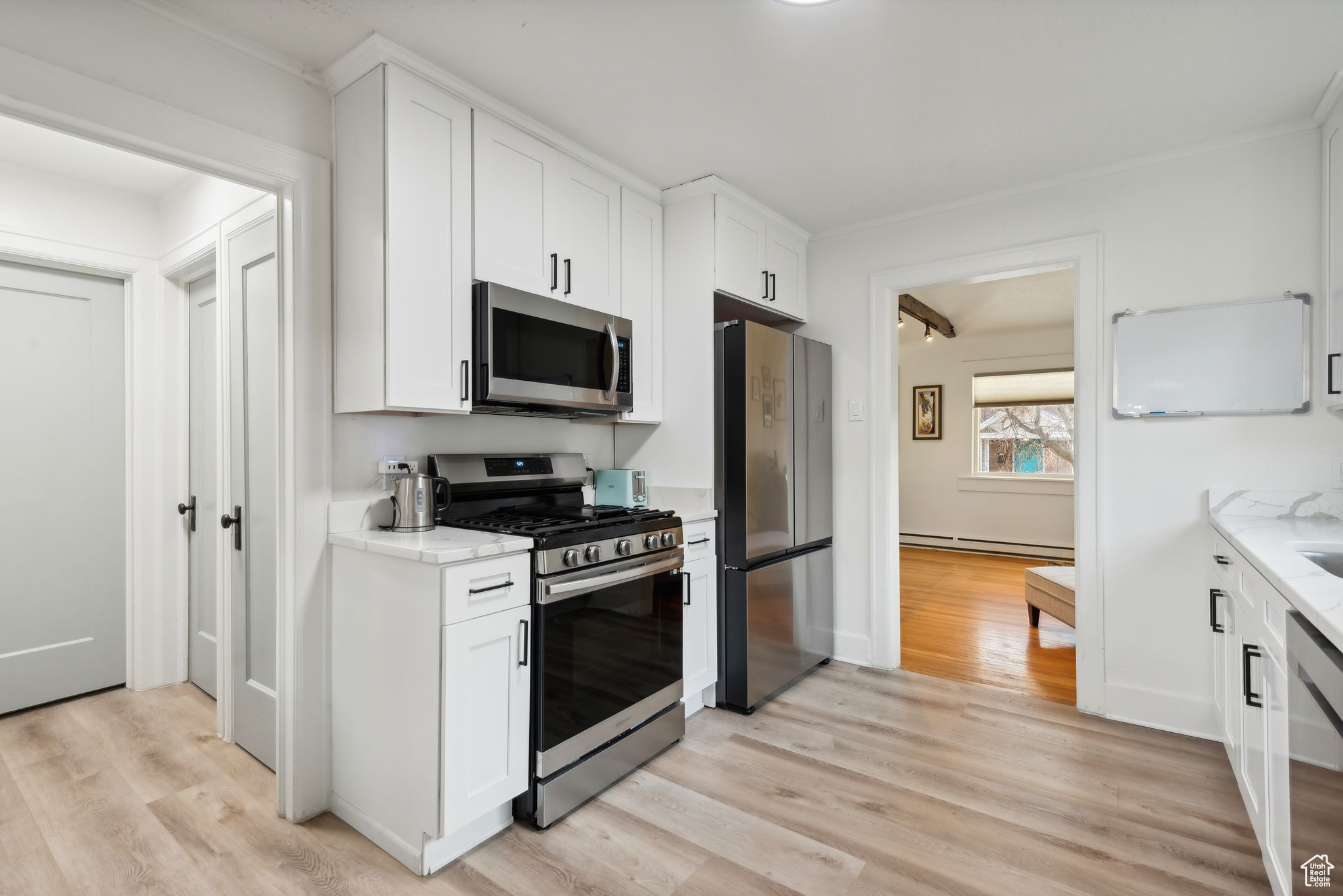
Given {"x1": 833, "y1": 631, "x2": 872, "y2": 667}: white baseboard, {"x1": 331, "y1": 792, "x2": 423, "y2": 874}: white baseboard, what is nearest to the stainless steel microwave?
{"x1": 331, "y1": 792, "x2": 423, "y2": 874}: white baseboard

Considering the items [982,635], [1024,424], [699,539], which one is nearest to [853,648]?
[982,635]

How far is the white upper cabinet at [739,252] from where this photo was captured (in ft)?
9.98

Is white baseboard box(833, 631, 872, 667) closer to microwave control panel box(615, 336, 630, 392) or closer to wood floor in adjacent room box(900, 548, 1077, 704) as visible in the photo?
Result: wood floor in adjacent room box(900, 548, 1077, 704)

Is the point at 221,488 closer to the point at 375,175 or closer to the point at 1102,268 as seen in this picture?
the point at 375,175

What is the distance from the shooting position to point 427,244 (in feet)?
6.87

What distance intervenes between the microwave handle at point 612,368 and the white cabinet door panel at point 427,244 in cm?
64

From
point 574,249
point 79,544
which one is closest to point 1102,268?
point 574,249

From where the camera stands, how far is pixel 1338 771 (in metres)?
1.08

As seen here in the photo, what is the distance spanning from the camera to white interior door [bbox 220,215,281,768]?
2438mm

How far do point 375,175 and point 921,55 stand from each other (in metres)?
1.78

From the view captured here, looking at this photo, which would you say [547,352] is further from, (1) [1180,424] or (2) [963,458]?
(2) [963,458]

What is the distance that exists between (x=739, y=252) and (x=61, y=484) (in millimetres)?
3405

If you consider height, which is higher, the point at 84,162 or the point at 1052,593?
the point at 84,162

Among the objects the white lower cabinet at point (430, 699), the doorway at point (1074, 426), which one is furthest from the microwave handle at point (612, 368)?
the doorway at point (1074, 426)
